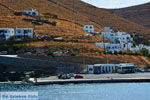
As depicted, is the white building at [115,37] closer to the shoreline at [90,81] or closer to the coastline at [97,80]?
the coastline at [97,80]

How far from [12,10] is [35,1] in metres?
24.7

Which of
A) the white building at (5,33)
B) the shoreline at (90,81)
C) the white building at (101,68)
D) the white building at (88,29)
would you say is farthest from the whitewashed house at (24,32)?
the shoreline at (90,81)

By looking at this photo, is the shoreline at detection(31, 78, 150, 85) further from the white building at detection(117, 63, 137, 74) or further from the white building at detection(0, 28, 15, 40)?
the white building at detection(0, 28, 15, 40)

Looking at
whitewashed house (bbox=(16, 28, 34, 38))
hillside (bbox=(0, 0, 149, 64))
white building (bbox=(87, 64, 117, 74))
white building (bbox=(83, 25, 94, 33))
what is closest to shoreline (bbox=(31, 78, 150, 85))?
white building (bbox=(87, 64, 117, 74))

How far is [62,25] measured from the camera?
144000mm

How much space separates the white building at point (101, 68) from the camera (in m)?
101

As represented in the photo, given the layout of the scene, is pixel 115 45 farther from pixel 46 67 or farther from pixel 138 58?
pixel 46 67

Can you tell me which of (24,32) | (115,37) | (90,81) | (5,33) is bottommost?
(90,81)

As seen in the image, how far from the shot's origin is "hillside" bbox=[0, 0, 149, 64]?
113 m

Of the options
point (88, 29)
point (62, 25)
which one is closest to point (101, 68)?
point (62, 25)

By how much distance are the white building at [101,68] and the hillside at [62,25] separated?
5342 millimetres

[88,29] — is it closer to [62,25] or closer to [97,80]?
[62,25]

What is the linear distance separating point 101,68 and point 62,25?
43.4m

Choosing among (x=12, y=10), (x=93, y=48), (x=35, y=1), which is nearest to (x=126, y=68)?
(x=93, y=48)
